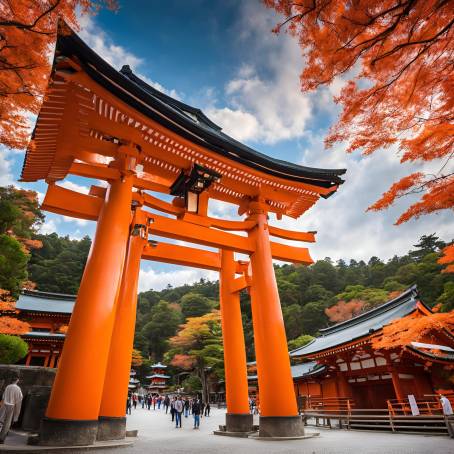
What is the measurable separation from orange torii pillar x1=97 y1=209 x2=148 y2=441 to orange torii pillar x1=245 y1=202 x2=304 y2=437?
2.96 m

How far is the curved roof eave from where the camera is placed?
516 cm

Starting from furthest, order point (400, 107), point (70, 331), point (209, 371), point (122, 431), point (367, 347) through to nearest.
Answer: point (209, 371), point (367, 347), point (122, 431), point (70, 331), point (400, 107)

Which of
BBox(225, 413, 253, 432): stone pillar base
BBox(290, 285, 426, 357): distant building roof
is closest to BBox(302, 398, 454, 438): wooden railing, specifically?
BBox(290, 285, 426, 357): distant building roof

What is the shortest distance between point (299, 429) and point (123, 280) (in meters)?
5.04

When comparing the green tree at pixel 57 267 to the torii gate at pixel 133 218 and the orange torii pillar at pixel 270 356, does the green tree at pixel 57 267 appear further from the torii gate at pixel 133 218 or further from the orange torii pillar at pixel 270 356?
the orange torii pillar at pixel 270 356

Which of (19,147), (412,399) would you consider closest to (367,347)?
(412,399)

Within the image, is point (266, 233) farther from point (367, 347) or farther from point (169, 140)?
point (367, 347)

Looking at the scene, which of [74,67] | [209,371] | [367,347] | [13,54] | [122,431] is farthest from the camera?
[209,371]

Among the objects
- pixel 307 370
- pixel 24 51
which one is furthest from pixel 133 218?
pixel 307 370

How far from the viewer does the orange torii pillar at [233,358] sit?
7.72m

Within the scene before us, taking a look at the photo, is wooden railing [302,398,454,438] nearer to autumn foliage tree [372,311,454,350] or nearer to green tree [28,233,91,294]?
autumn foliage tree [372,311,454,350]

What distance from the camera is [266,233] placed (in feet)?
28.5

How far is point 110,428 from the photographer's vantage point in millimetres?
5520

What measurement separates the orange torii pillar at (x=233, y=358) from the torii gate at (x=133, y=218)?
29mm
